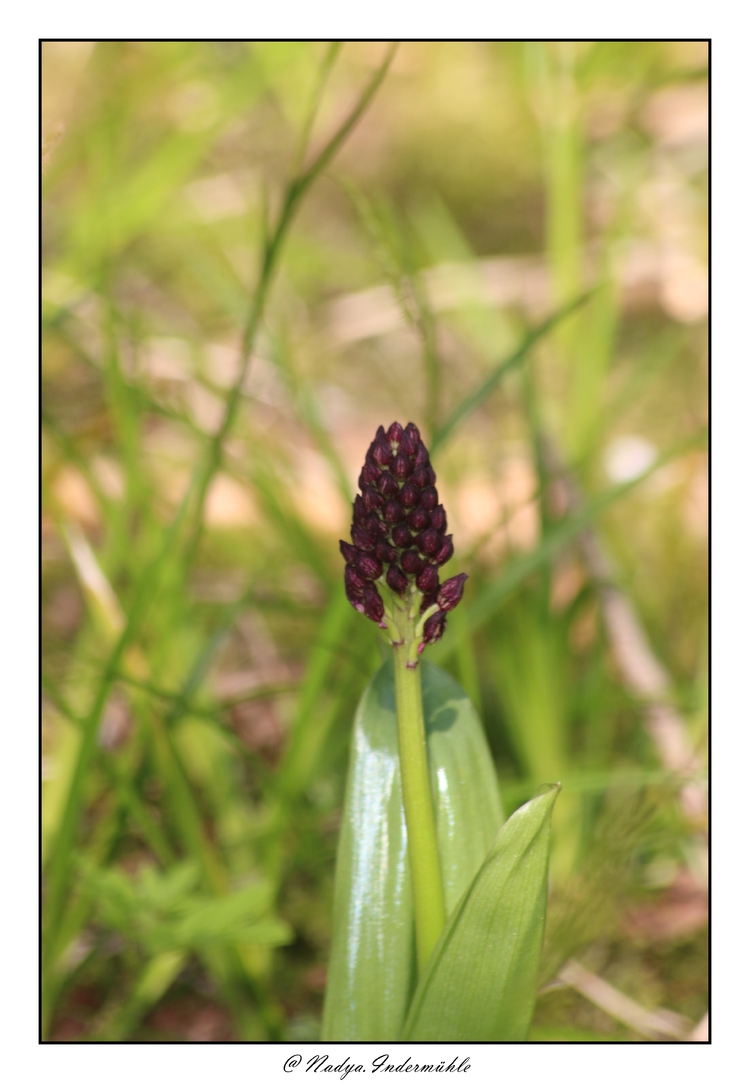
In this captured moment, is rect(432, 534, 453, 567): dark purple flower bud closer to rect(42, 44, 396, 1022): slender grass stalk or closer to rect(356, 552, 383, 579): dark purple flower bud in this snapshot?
rect(356, 552, 383, 579): dark purple flower bud

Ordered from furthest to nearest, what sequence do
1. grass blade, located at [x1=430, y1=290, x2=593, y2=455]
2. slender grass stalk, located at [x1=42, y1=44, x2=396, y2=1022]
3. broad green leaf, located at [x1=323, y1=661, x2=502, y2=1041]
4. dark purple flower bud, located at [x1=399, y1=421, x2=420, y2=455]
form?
1. grass blade, located at [x1=430, y1=290, x2=593, y2=455]
2. slender grass stalk, located at [x1=42, y1=44, x2=396, y2=1022]
3. broad green leaf, located at [x1=323, y1=661, x2=502, y2=1041]
4. dark purple flower bud, located at [x1=399, y1=421, x2=420, y2=455]

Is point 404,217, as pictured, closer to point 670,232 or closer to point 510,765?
point 670,232

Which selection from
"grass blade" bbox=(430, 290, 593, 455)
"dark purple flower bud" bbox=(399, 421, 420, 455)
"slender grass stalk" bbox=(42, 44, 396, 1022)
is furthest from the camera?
"grass blade" bbox=(430, 290, 593, 455)

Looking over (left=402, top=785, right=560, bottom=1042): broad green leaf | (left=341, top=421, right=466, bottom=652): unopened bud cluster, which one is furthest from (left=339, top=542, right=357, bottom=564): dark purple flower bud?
(left=402, top=785, right=560, bottom=1042): broad green leaf

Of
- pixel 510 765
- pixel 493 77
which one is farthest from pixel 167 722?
pixel 493 77

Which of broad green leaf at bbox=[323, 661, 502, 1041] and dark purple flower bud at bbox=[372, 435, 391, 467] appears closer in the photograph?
dark purple flower bud at bbox=[372, 435, 391, 467]
